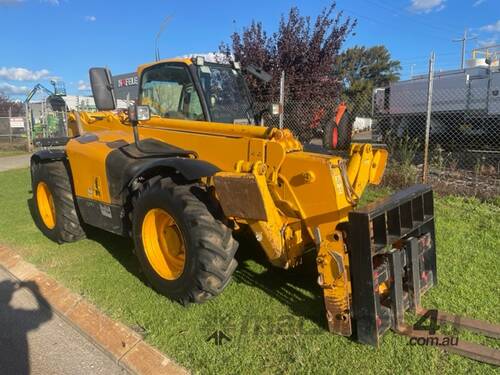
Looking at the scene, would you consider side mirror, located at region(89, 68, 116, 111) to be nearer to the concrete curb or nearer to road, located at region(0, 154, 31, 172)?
the concrete curb

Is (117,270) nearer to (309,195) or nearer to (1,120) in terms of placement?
(309,195)

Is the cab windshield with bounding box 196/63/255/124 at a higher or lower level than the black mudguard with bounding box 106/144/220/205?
higher

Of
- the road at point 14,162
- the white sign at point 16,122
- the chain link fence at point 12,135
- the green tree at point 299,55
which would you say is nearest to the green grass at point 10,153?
the chain link fence at point 12,135

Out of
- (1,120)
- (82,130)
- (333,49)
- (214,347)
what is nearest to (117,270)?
(214,347)

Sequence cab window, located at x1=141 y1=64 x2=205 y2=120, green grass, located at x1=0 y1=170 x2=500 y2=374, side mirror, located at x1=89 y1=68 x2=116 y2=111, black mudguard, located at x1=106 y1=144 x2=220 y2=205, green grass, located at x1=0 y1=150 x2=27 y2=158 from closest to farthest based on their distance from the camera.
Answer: green grass, located at x1=0 y1=170 x2=500 y2=374 → black mudguard, located at x1=106 y1=144 x2=220 y2=205 → cab window, located at x1=141 y1=64 x2=205 y2=120 → side mirror, located at x1=89 y1=68 x2=116 y2=111 → green grass, located at x1=0 y1=150 x2=27 y2=158

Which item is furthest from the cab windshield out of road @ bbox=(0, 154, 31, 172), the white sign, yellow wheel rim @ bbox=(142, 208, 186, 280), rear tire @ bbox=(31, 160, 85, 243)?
the white sign

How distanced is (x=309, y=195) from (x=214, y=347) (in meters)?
1.29

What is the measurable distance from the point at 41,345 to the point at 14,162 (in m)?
14.6

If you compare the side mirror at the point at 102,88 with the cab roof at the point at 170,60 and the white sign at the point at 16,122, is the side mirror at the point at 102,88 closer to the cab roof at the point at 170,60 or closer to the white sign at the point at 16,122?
the cab roof at the point at 170,60

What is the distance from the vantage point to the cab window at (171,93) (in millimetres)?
4484

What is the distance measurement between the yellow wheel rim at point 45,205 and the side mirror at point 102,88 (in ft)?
5.36

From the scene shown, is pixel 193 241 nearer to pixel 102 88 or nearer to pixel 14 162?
A: pixel 102 88

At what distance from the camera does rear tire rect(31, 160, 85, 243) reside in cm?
514

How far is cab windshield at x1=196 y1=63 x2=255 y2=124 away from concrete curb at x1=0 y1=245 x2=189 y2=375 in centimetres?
216
